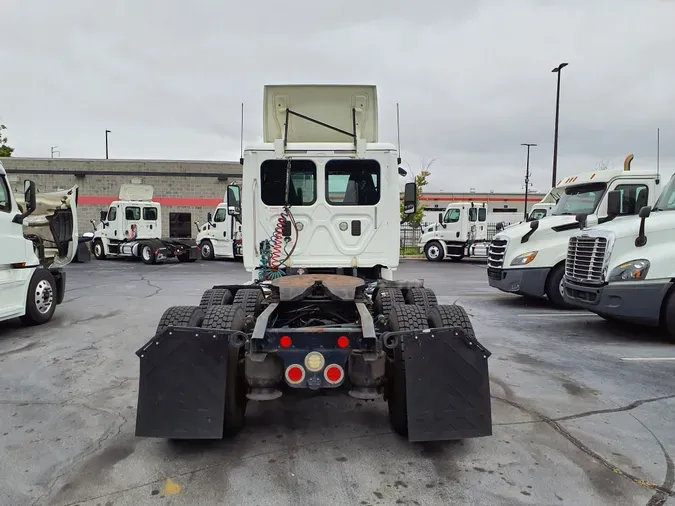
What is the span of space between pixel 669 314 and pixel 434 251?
16431 mm

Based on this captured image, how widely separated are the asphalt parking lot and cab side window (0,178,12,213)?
2139 millimetres

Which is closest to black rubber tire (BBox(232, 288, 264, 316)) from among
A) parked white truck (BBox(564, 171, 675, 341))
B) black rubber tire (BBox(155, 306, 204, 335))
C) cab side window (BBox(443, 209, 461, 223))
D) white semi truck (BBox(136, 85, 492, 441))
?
white semi truck (BBox(136, 85, 492, 441))

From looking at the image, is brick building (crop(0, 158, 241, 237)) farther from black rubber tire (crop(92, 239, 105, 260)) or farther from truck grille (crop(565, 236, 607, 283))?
Result: truck grille (crop(565, 236, 607, 283))

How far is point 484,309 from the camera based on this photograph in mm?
10086

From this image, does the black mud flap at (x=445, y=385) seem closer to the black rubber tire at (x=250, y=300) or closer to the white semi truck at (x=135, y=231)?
the black rubber tire at (x=250, y=300)

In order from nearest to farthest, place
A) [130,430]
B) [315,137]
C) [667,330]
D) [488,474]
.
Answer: [488,474] → [130,430] → [315,137] → [667,330]

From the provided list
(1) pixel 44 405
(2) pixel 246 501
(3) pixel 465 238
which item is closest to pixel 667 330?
(2) pixel 246 501

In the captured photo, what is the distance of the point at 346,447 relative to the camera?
377 centimetres

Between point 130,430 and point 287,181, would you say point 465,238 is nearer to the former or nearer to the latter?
point 287,181

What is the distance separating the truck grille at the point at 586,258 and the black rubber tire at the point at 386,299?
4.19 metres

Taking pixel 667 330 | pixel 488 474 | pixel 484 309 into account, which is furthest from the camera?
pixel 484 309

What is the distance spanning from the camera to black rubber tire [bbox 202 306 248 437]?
358cm

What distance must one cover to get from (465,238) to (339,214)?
17687 mm

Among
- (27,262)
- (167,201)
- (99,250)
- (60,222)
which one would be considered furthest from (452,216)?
(27,262)
